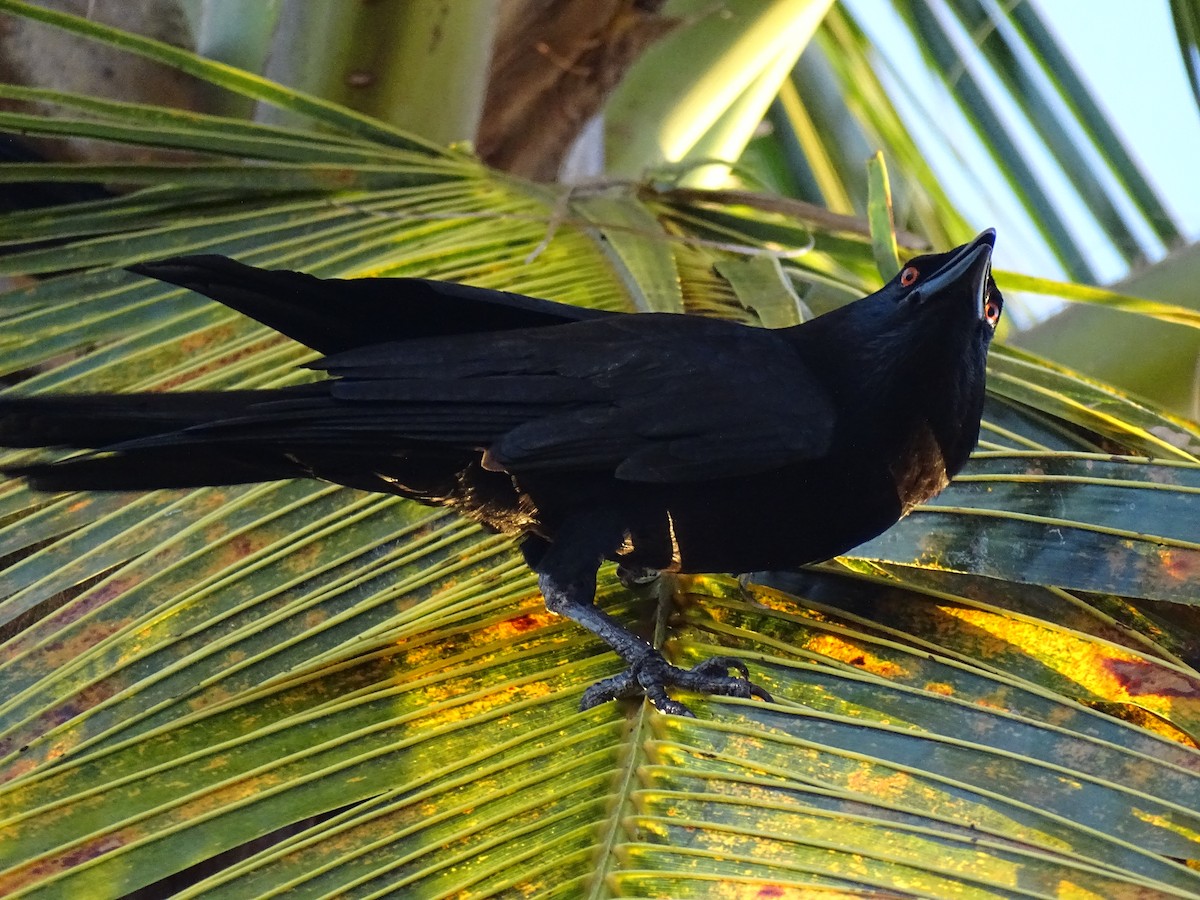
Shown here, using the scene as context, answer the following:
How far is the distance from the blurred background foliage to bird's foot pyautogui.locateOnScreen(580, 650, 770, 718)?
3 centimetres

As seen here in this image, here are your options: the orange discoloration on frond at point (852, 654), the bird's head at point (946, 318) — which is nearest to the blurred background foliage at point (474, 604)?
the orange discoloration on frond at point (852, 654)

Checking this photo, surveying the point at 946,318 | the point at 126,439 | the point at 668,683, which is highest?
the point at 946,318

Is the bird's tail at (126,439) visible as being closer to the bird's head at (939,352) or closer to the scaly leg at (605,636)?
the scaly leg at (605,636)

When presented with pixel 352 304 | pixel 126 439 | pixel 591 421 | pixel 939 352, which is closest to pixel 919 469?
pixel 939 352

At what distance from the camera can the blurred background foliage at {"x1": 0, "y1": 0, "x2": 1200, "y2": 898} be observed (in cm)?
113

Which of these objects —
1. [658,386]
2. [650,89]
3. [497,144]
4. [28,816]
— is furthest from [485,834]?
[650,89]

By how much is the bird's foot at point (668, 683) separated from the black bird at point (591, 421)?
0.07 m

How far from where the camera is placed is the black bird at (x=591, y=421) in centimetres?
150

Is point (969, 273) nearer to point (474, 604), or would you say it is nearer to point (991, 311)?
point (991, 311)

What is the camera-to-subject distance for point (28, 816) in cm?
117

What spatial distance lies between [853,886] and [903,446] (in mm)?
632

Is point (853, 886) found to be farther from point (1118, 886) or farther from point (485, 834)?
point (485, 834)

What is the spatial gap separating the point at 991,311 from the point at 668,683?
25.3 inches

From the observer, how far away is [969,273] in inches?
62.1
